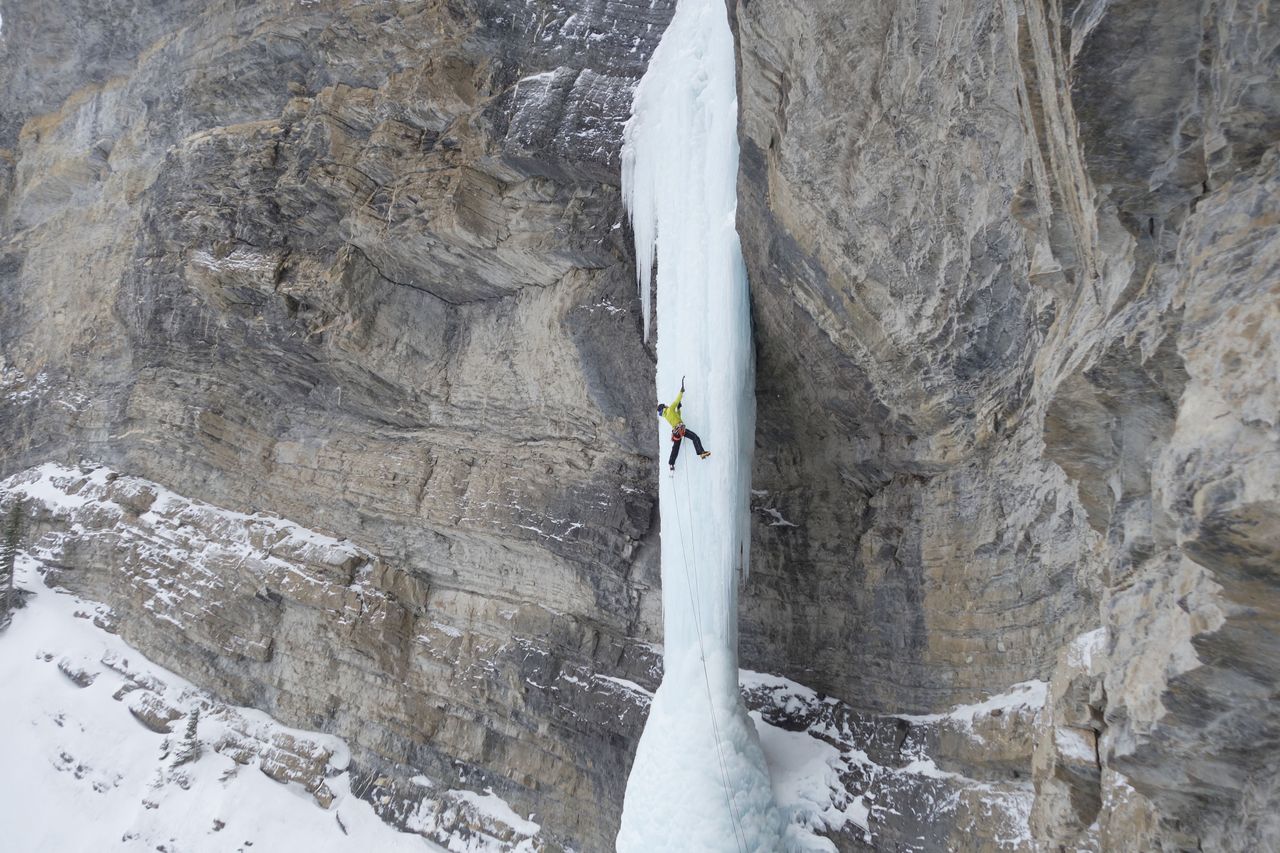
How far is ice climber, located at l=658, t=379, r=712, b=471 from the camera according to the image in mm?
8492

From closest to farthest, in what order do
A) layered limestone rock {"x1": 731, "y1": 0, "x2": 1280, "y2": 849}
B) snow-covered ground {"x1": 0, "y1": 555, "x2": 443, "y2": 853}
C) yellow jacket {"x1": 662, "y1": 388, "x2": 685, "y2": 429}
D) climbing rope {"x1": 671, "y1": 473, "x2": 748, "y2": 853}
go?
layered limestone rock {"x1": 731, "y1": 0, "x2": 1280, "y2": 849} < climbing rope {"x1": 671, "y1": 473, "x2": 748, "y2": 853} < yellow jacket {"x1": 662, "y1": 388, "x2": 685, "y2": 429} < snow-covered ground {"x1": 0, "y1": 555, "x2": 443, "y2": 853}

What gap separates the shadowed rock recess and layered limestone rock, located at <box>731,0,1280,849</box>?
0.03 m

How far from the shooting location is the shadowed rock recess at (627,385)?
3.40m

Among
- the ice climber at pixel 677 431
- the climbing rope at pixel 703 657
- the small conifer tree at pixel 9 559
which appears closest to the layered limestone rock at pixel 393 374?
the small conifer tree at pixel 9 559

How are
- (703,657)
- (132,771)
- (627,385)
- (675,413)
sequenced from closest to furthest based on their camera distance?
(703,657)
(675,413)
(627,385)
(132,771)

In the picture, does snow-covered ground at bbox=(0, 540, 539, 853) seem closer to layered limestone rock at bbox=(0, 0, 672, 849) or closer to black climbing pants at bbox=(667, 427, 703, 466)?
layered limestone rock at bbox=(0, 0, 672, 849)

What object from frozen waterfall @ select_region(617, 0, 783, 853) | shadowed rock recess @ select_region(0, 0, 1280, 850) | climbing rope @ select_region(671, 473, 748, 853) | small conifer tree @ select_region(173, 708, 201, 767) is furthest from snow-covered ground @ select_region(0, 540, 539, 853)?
climbing rope @ select_region(671, 473, 748, 853)

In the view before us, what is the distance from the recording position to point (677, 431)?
28.1 ft

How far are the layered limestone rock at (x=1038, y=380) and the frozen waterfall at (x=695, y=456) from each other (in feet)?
2.50

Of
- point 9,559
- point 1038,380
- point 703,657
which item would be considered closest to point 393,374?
point 703,657

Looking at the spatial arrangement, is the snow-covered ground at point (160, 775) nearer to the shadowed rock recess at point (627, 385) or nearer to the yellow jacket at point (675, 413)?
Answer: the shadowed rock recess at point (627, 385)

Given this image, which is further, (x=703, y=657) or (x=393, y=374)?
(x=393, y=374)

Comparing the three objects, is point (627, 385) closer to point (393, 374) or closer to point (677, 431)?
point (677, 431)

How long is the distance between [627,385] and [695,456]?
1830 mm
